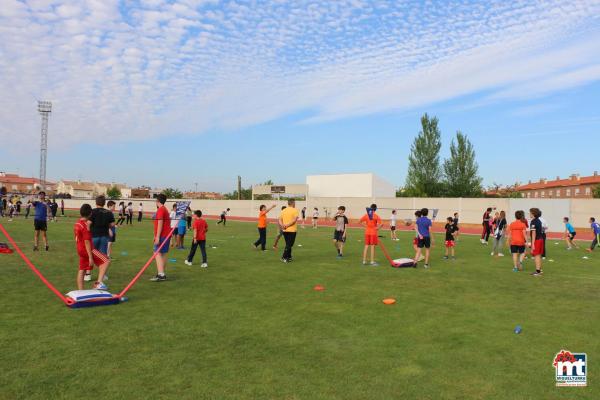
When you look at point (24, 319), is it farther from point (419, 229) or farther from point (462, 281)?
point (419, 229)

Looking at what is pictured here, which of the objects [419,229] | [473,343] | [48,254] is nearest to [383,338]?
[473,343]

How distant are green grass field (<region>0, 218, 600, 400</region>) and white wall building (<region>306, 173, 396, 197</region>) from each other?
56.2 metres

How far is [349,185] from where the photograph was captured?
68.5m

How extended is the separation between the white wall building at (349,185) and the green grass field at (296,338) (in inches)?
2214

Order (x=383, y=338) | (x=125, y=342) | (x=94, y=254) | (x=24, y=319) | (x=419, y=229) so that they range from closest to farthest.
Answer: (x=125, y=342)
(x=383, y=338)
(x=24, y=319)
(x=94, y=254)
(x=419, y=229)

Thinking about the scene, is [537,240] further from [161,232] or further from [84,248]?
[84,248]

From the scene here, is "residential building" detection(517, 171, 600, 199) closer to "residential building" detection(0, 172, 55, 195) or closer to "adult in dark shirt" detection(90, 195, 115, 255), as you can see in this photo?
"adult in dark shirt" detection(90, 195, 115, 255)

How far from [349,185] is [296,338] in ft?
207

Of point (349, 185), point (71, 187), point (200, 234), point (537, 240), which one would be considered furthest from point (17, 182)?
point (537, 240)

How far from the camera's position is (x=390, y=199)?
4419 cm

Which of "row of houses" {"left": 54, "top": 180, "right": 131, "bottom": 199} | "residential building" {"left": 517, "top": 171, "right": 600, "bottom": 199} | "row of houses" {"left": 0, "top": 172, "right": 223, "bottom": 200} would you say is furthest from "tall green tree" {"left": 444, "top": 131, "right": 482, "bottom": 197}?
"row of houses" {"left": 54, "top": 180, "right": 131, "bottom": 199}

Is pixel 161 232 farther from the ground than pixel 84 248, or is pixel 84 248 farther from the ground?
pixel 161 232

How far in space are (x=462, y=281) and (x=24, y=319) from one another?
935cm

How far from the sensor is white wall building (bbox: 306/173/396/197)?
6675 cm
